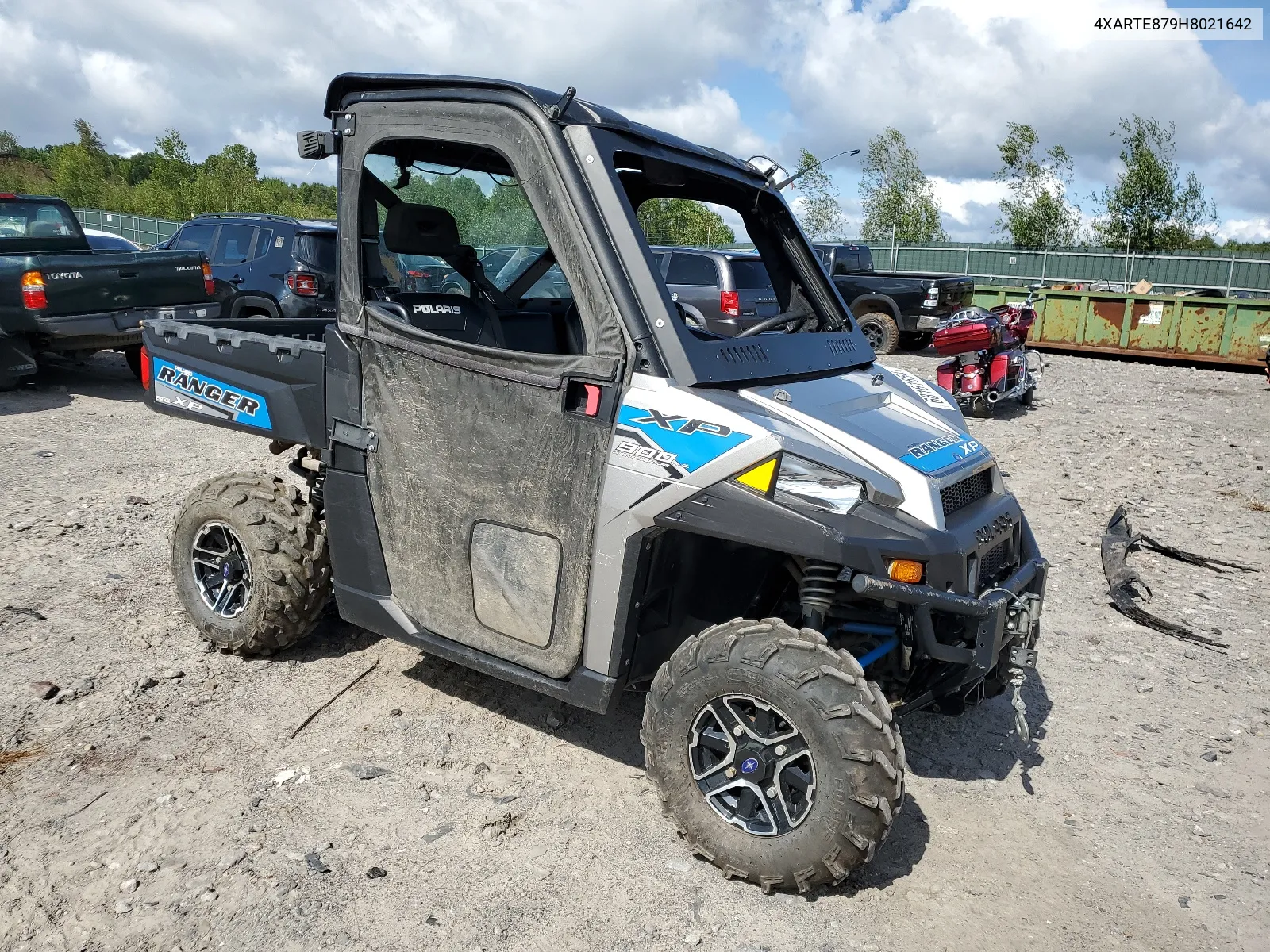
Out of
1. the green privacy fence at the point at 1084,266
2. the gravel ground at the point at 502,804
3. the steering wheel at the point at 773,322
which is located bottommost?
the gravel ground at the point at 502,804

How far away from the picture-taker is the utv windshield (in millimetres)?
3066

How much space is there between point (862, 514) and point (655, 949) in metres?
1.37

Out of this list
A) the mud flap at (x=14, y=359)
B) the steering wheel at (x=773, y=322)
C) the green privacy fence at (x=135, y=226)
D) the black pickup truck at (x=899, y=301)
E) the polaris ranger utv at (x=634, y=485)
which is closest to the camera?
the polaris ranger utv at (x=634, y=485)

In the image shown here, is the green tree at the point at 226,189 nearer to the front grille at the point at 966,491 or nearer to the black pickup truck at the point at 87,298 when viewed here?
the black pickup truck at the point at 87,298

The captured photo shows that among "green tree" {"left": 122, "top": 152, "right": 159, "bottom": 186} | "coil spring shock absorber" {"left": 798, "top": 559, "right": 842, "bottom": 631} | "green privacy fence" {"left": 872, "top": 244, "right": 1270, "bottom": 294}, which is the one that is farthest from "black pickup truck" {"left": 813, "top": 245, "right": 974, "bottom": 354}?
"green tree" {"left": 122, "top": 152, "right": 159, "bottom": 186}

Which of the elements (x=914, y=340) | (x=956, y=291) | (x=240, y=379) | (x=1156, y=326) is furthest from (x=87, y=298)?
(x=1156, y=326)

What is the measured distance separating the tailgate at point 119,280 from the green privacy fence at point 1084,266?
53.0ft

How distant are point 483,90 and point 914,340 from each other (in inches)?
583

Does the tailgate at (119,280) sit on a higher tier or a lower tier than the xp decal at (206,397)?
higher

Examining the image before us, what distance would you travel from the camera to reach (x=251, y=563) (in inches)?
164

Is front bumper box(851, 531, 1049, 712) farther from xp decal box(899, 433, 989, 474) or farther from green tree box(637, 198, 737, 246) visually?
green tree box(637, 198, 737, 246)

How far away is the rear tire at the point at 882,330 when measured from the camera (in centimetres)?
1648

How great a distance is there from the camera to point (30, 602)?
4.93m

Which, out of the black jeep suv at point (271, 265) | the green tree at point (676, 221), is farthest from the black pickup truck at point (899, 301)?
the green tree at point (676, 221)
